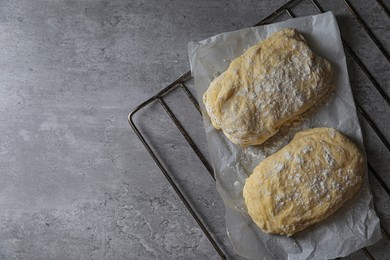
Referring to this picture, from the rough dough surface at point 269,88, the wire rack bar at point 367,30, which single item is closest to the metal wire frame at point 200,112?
the wire rack bar at point 367,30

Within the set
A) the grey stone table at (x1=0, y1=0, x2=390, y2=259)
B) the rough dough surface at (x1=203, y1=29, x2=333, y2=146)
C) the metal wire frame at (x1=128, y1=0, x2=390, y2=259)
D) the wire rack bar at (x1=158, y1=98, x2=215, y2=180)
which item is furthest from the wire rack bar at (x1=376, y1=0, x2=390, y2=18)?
the wire rack bar at (x1=158, y1=98, x2=215, y2=180)

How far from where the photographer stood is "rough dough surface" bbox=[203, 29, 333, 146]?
1.52m

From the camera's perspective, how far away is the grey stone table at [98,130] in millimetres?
1671

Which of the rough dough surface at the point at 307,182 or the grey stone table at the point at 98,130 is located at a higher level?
the grey stone table at the point at 98,130

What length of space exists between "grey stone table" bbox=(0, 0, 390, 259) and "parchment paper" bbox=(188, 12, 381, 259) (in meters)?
0.08

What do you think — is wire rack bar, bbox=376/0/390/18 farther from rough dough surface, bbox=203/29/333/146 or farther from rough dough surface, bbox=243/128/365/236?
rough dough surface, bbox=243/128/365/236

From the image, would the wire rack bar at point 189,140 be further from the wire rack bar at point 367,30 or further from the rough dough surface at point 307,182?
the wire rack bar at point 367,30

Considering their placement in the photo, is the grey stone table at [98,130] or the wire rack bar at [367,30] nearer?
the wire rack bar at [367,30]

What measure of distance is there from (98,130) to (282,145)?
0.55 meters

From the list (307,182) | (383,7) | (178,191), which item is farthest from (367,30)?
(178,191)

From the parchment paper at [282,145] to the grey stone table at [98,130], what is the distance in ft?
0.26

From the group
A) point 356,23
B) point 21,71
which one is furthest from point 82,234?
point 356,23

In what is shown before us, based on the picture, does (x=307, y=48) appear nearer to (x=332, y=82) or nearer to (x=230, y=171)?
(x=332, y=82)

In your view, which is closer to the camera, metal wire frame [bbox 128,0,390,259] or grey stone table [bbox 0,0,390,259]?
metal wire frame [bbox 128,0,390,259]
